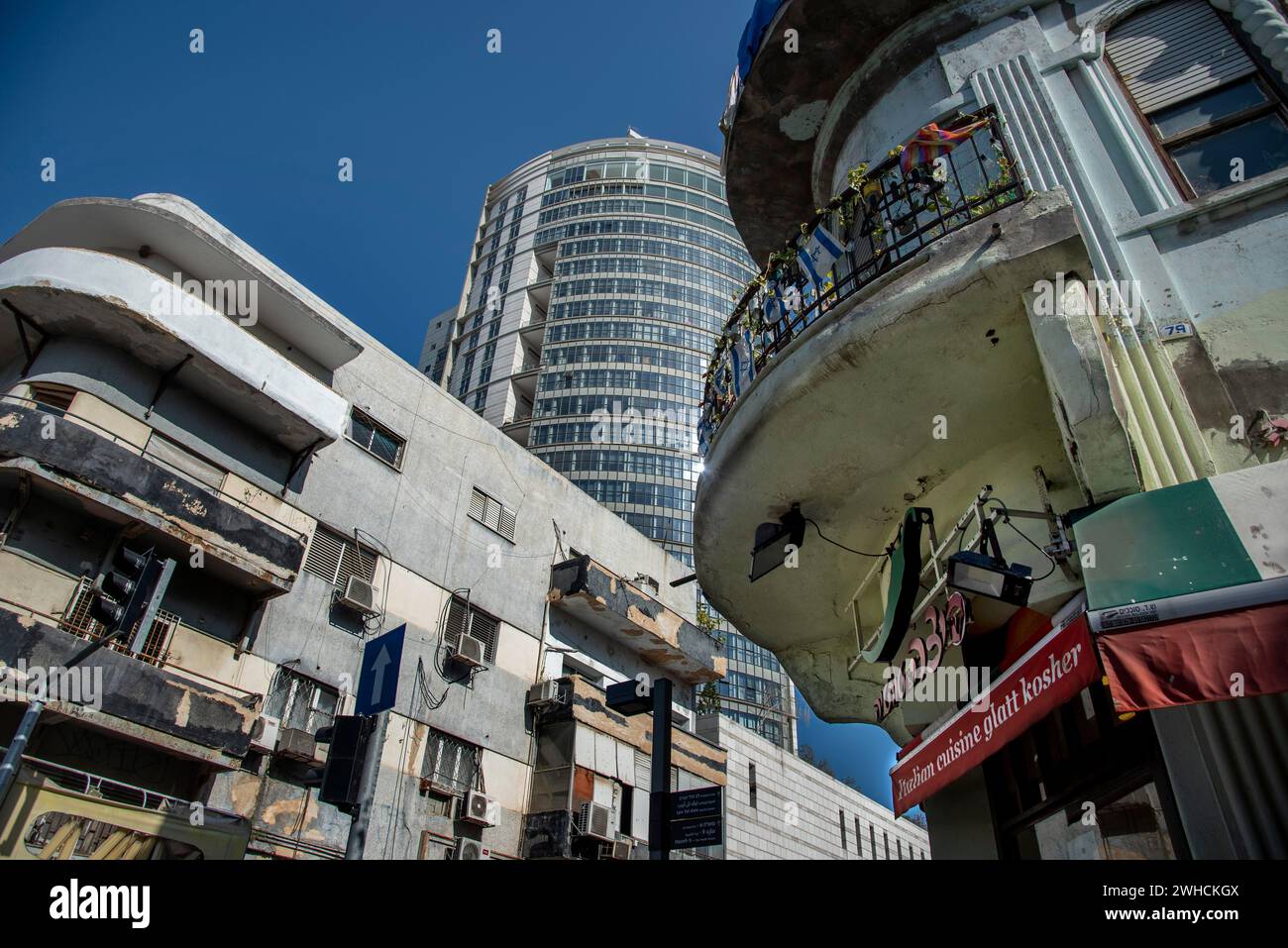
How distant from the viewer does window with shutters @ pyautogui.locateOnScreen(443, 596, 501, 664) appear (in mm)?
20219

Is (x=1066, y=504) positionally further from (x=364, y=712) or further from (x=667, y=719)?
A: (x=364, y=712)

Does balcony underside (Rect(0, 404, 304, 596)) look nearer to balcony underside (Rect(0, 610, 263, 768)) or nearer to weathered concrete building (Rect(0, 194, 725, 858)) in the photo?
weathered concrete building (Rect(0, 194, 725, 858))

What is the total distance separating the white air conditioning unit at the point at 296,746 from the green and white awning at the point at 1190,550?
48.2 feet

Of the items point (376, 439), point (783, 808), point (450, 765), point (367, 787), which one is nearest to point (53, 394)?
point (376, 439)

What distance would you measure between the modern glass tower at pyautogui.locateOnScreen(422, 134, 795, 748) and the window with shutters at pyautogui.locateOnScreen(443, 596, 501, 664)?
4200 centimetres

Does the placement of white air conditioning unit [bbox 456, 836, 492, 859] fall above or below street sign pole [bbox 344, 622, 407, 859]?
above

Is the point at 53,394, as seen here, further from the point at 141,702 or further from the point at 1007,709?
the point at 1007,709

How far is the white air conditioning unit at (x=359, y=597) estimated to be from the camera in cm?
1748

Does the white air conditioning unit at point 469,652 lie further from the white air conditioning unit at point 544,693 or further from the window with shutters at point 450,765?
the white air conditioning unit at point 544,693

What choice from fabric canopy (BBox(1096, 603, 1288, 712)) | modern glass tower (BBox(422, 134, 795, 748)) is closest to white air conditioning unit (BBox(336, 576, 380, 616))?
fabric canopy (BBox(1096, 603, 1288, 712))

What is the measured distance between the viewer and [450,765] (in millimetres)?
18672

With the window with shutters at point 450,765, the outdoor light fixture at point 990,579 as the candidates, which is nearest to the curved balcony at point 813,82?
the outdoor light fixture at point 990,579

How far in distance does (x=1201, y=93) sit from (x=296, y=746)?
1659cm

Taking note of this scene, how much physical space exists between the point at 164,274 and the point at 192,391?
299cm
